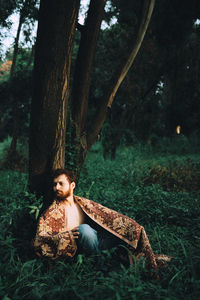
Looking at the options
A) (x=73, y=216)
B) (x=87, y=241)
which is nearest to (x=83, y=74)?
(x=73, y=216)

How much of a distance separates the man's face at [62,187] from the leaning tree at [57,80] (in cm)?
32

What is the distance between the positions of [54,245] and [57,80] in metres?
1.82

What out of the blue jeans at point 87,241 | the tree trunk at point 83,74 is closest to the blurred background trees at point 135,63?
the tree trunk at point 83,74

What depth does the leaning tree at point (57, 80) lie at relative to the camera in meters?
2.79

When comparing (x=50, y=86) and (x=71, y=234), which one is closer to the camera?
(x=71, y=234)

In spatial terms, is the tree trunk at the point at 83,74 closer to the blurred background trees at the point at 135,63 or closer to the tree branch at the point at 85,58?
the tree branch at the point at 85,58

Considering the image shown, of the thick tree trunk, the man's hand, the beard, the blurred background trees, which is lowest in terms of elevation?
the man's hand

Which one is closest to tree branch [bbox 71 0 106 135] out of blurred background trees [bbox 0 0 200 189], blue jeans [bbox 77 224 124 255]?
blue jeans [bbox 77 224 124 255]

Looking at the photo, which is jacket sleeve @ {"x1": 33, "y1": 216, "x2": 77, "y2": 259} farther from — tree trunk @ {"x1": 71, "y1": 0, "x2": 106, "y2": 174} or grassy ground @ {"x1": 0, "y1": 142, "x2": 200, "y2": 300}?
tree trunk @ {"x1": 71, "y1": 0, "x2": 106, "y2": 174}

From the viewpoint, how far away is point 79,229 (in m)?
2.59

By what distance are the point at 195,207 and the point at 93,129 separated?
7.28 feet

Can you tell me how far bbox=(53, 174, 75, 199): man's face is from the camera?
280 cm

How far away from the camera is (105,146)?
377 inches

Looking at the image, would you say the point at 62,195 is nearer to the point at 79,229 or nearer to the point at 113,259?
the point at 79,229
